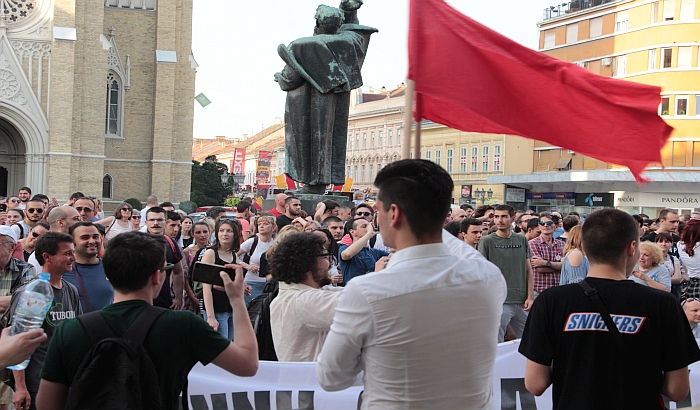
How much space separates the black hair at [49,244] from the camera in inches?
207

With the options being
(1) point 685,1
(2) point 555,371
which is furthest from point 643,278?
(1) point 685,1

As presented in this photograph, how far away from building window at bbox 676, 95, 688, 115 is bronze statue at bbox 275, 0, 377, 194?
45906 mm

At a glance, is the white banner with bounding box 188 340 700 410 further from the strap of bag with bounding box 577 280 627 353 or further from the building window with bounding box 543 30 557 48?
the building window with bounding box 543 30 557 48

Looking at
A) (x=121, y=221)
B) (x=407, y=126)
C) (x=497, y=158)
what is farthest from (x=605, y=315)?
(x=497, y=158)

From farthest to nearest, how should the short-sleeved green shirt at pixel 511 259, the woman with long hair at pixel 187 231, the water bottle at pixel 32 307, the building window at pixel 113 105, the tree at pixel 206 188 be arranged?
the tree at pixel 206 188
the building window at pixel 113 105
the woman with long hair at pixel 187 231
the short-sleeved green shirt at pixel 511 259
the water bottle at pixel 32 307

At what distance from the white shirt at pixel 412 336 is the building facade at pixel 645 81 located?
149 ft

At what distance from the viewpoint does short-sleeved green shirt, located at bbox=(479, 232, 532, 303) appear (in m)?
8.93

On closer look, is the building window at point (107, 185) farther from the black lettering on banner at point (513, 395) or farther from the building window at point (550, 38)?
the black lettering on banner at point (513, 395)

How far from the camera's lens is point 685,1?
5081cm

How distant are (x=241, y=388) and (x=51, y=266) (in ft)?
4.85

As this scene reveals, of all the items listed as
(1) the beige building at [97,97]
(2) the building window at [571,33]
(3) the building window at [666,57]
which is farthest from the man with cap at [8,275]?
(2) the building window at [571,33]

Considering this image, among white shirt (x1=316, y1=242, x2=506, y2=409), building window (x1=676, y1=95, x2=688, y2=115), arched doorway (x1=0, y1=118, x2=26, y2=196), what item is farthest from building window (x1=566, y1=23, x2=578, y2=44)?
white shirt (x1=316, y1=242, x2=506, y2=409)

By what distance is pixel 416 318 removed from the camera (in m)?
2.89

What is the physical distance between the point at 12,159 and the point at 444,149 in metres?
Result: 37.7
